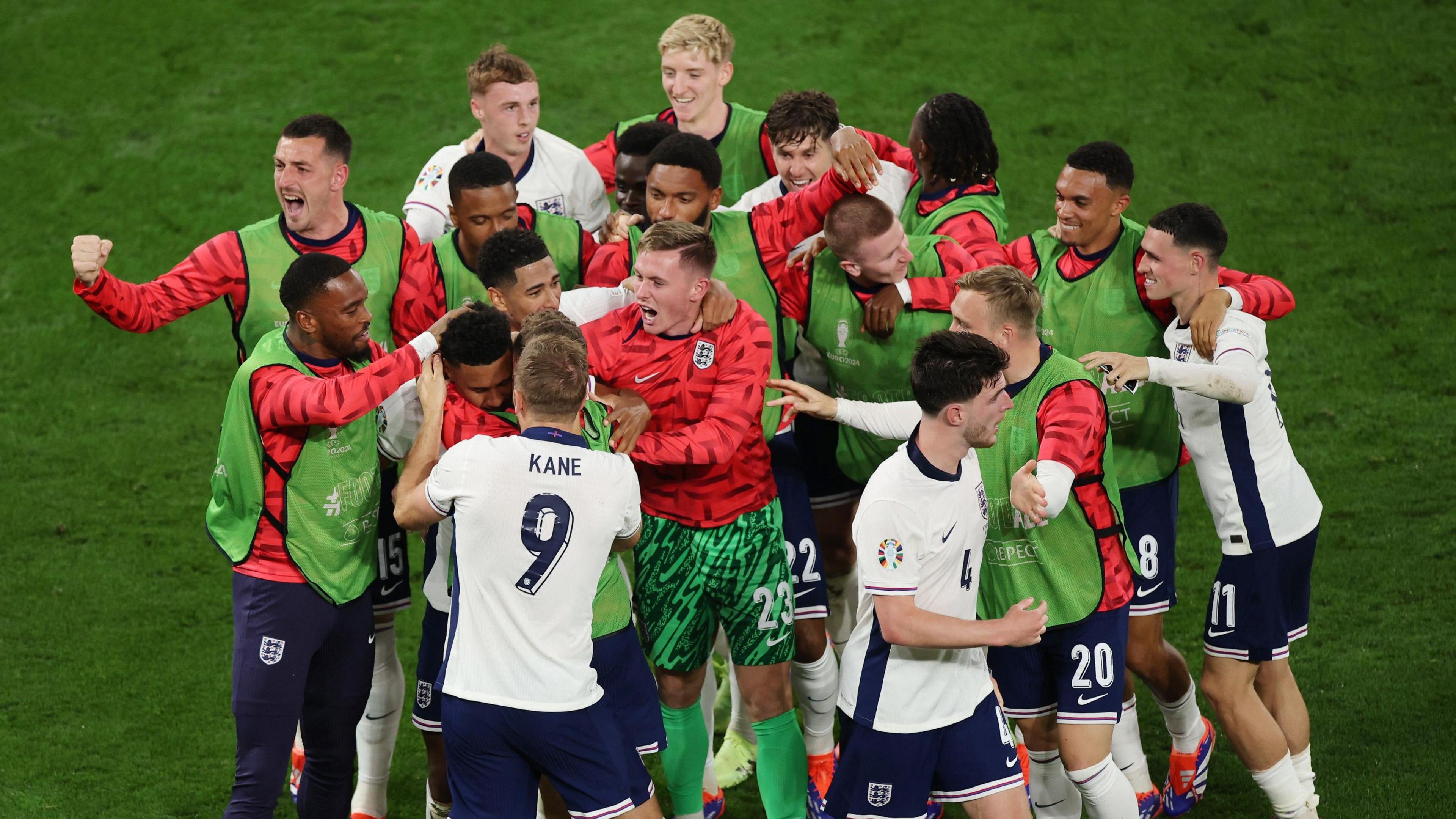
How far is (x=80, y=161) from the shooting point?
11.7m

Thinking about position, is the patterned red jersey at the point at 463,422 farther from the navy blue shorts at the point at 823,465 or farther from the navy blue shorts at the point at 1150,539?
the navy blue shorts at the point at 1150,539

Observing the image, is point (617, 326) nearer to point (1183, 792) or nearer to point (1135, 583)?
point (1135, 583)

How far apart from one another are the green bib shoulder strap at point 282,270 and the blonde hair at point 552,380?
55.8 inches

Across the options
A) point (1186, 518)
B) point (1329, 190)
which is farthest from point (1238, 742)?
point (1329, 190)

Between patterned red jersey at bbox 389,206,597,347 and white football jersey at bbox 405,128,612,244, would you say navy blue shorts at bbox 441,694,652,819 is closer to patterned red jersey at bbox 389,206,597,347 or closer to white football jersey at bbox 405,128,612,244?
patterned red jersey at bbox 389,206,597,347

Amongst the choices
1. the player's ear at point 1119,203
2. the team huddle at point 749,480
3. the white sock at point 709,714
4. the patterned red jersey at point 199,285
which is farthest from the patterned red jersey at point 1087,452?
the patterned red jersey at point 199,285

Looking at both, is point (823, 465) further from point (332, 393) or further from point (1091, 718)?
point (332, 393)

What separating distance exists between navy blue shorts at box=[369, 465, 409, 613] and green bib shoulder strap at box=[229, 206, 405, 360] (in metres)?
0.55

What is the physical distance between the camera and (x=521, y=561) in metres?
3.94

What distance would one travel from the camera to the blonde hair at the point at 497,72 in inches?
239

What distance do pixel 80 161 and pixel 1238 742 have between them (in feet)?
33.8

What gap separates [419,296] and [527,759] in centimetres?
197

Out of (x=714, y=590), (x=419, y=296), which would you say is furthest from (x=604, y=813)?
(x=419, y=296)

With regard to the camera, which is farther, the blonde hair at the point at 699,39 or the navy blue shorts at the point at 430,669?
the blonde hair at the point at 699,39
